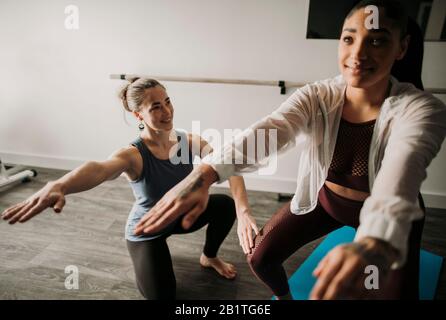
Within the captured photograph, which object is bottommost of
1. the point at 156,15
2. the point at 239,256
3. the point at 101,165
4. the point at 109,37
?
the point at 239,256

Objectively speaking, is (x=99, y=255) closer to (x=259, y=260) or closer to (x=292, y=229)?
(x=259, y=260)

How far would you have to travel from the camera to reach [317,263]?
1.74 meters

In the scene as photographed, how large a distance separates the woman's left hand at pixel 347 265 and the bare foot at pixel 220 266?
1199mm

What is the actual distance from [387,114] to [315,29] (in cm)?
138

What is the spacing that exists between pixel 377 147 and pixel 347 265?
0.52 m

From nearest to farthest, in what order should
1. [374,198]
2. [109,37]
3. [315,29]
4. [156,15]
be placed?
[374,198]
[315,29]
[156,15]
[109,37]

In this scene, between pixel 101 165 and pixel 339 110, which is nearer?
pixel 339 110

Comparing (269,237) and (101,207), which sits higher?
(269,237)

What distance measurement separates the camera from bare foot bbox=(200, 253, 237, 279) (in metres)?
1.72

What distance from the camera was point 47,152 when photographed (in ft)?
9.96

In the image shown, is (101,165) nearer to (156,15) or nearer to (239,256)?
(239,256)

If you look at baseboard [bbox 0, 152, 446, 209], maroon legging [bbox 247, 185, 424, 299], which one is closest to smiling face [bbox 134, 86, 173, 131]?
maroon legging [bbox 247, 185, 424, 299]

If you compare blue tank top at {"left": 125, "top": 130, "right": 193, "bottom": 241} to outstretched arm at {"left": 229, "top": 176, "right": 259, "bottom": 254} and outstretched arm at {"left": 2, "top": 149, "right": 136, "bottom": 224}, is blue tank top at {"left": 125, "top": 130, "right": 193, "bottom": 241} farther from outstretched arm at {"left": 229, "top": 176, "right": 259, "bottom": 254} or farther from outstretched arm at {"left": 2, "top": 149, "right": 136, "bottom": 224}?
outstretched arm at {"left": 229, "top": 176, "right": 259, "bottom": 254}
